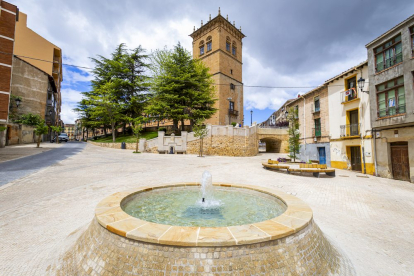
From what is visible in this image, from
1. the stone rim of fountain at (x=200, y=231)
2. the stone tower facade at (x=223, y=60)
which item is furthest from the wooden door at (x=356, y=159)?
the stone tower facade at (x=223, y=60)

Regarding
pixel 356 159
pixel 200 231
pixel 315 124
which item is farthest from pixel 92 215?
pixel 315 124

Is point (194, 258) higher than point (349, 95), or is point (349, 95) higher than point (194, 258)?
point (349, 95)

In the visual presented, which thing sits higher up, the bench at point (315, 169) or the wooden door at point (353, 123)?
the wooden door at point (353, 123)

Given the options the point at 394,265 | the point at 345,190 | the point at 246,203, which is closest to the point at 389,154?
the point at 345,190

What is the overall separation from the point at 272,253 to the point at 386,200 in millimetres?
7684

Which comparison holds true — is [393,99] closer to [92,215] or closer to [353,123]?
[353,123]

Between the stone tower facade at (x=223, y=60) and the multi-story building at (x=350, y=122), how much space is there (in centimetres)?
1659

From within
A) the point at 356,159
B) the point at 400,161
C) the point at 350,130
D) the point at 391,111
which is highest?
the point at 391,111

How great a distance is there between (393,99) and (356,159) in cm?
546

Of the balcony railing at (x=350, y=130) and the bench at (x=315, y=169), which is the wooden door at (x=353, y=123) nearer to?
the balcony railing at (x=350, y=130)

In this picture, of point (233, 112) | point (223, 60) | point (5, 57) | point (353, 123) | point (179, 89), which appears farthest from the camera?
point (233, 112)

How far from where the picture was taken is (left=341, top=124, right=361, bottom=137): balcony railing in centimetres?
1495

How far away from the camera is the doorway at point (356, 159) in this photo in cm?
1520

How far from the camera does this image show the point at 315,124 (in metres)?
19.4
